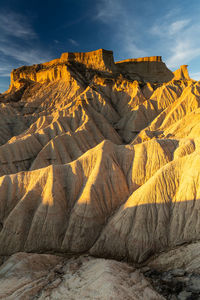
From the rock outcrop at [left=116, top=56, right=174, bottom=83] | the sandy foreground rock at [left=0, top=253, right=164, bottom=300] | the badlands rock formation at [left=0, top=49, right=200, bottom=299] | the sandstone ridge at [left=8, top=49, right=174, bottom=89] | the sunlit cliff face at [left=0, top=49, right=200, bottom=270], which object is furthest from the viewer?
the rock outcrop at [left=116, top=56, right=174, bottom=83]

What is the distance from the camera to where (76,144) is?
34.1 m

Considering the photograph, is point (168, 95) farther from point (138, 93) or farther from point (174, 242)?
point (174, 242)

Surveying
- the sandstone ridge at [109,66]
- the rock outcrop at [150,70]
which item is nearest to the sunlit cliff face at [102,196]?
the sandstone ridge at [109,66]

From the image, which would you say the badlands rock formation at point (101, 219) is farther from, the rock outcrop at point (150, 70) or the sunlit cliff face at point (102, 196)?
the rock outcrop at point (150, 70)

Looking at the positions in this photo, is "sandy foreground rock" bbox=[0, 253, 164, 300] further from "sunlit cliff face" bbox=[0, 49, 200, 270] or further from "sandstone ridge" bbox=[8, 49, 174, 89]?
"sandstone ridge" bbox=[8, 49, 174, 89]

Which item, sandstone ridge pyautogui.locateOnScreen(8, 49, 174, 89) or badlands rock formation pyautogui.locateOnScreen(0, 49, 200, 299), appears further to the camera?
sandstone ridge pyautogui.locateOnScreen(8, 49, 174, 89)

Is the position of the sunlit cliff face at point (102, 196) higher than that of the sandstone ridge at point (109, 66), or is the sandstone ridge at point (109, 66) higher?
the sandstone ridge at point (109, 66)

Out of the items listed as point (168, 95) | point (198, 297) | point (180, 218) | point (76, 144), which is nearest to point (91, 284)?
point (198, 297)

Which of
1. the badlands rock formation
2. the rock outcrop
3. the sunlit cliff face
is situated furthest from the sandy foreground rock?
the rock outcrop

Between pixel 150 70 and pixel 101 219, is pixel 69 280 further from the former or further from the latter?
pixel 150 70

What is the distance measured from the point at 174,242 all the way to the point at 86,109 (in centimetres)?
3875

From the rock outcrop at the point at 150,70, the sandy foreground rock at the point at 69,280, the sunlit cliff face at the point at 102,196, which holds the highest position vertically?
the rock outcrop at the point at 150,70

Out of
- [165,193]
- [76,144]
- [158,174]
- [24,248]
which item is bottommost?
[24,248]

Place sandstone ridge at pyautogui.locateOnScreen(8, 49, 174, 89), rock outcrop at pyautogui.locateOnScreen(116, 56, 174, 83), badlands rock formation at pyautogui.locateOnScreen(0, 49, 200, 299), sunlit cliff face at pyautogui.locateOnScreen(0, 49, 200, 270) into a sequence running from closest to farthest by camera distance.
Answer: badlands rock formation at pyautogui.locateOnScreen(0, 49, 200, 299) < sunlit cliff face at pyautogui.locateOnScreen(0, 49, 200, 270) < sandstone ridge at pyautogui.locateOnScreen(8, 49, 174, 89) < rock outcrop at pyautogui.locateOnScreen(116, 56, 174, 83)
